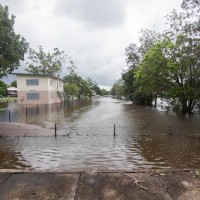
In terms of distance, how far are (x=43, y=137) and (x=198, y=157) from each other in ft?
27.4

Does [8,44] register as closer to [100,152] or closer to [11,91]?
[100,152]

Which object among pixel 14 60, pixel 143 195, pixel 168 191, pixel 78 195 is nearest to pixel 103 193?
pixel 78 195

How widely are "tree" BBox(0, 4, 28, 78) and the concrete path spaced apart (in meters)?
11.2

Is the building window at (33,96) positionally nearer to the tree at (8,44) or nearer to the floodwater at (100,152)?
the tree at (8,44)

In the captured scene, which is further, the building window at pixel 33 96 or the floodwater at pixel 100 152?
the building window at pixel 33 96

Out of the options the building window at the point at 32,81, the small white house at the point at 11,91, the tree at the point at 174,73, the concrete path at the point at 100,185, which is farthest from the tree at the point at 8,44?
the small white house at the point at 11,91

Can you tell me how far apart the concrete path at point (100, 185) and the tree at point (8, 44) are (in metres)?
11.2

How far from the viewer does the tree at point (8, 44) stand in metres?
13.8

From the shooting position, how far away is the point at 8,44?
14133 mm

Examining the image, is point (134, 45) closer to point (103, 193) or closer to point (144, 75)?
point (144, 75)

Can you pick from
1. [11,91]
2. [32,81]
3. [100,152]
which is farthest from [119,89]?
Result: [100,152]

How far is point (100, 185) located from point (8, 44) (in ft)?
41.3

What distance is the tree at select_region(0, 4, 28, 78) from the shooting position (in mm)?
13828

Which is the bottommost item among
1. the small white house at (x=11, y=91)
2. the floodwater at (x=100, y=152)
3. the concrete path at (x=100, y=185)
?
the floodwater at (x=100, y=152)
